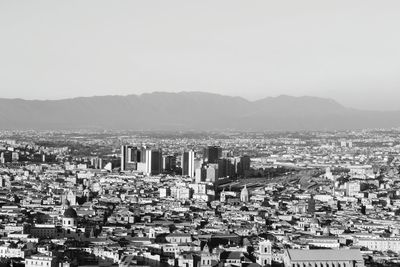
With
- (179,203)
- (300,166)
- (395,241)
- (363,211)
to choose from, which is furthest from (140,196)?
(300,166)

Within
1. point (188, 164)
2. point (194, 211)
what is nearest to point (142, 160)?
point (188, 164)

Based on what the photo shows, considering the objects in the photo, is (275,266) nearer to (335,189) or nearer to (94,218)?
(94,218)

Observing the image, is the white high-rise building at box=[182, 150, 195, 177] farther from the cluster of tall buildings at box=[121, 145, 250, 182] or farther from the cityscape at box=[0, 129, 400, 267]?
the cityscape at box=[0, 129, 400, 267]

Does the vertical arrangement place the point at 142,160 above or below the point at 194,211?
above

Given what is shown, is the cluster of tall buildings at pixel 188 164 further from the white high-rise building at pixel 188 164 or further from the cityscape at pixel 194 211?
the cityscape at pixel 194 211

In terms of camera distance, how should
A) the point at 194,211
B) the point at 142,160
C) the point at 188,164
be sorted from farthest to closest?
the point at 142,160 < the point at 188,164 < the point at 194,211

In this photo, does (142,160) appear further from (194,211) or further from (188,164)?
(194,211)

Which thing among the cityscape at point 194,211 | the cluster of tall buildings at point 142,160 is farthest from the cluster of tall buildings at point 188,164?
the cityscape at point 194,211

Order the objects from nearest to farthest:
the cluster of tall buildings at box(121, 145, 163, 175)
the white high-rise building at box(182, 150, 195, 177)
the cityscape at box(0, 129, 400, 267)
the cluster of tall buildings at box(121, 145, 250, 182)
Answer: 1. the cityscape at box(0, 129, 400, 267)
2. the cluster of tall buildings at box(121, 145, 250, 182)
3. the white high-rise building at box(182, 150, 195, 177)
4. the cluster of tall buildings at box(121, 145, 163, 175)

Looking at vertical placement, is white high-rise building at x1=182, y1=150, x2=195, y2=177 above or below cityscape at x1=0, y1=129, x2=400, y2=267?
above

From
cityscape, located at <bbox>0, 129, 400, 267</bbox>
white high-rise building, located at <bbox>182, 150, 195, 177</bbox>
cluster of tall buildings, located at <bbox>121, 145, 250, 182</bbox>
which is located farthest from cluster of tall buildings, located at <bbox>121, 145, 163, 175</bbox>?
white high-rise building, located at <bbox>182, 150, 195, 177</bbox>
